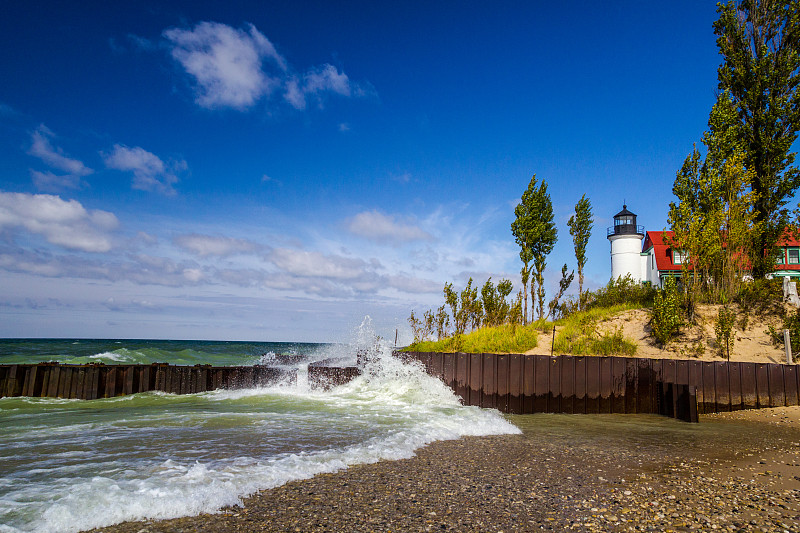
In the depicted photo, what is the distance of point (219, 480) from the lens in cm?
489

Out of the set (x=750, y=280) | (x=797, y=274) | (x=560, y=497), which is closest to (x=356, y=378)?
(x=560, y=497)

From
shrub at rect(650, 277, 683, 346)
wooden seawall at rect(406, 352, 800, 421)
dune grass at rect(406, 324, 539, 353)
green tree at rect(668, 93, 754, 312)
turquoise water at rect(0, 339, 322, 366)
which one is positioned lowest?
turquoise water at rect(0, 339, 322, 366)

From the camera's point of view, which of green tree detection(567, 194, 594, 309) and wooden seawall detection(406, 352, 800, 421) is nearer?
wooden seawall detection(406, 352, 800, 421)

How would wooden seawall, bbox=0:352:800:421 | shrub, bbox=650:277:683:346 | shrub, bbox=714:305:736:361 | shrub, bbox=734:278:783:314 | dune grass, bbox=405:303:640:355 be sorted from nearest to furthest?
wooden seawall, bbox=0:352:800:421, shrub, bbox=714:305:736:361, shrub, bbox=650:277:683:346, dune grass, bbox=405:303:640:355, shrub, bbox=734:278:783:314

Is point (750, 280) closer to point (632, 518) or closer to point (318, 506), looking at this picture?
point (632, 518)

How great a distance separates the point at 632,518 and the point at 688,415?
7.72 m

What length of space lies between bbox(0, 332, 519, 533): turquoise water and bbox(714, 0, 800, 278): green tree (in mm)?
18975

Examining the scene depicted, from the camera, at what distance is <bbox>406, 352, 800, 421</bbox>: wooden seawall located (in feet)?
36.2

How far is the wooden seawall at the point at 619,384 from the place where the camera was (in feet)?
36.2

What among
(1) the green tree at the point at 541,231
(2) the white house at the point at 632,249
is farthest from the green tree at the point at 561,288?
(2) the white house at the point at 632,249

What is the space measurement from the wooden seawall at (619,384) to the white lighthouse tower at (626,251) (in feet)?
108

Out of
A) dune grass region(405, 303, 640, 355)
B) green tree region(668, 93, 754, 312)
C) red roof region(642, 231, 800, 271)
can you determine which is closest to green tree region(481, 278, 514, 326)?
dune grass region(405, 303, 640, 355)

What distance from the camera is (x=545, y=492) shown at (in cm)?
481

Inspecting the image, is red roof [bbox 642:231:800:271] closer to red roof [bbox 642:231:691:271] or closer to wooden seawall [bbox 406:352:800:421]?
red roof [bbox 642:231:691:271]
